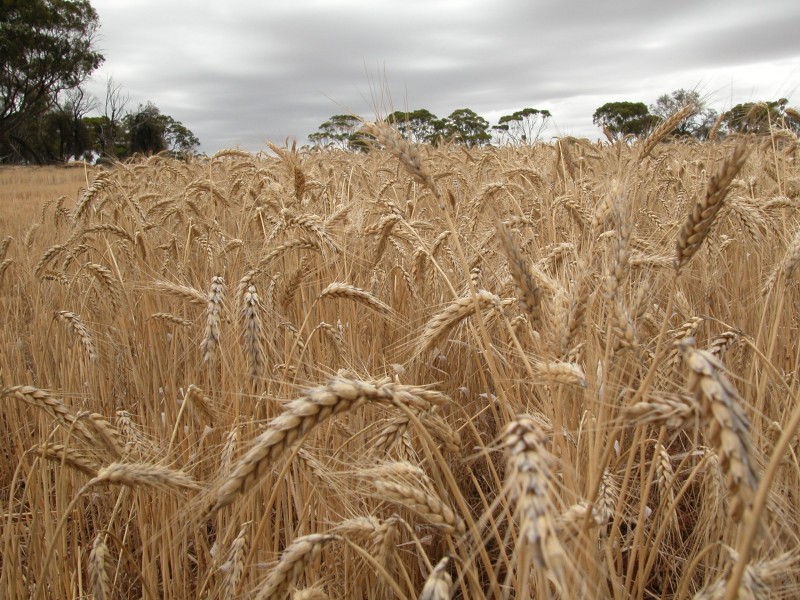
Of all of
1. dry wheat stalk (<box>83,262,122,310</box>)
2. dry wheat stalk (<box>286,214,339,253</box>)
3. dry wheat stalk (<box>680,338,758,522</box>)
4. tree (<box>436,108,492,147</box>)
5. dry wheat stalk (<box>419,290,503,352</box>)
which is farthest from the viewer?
tree (<box>436,108,492,147</box>)

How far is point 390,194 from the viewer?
4.25 meters

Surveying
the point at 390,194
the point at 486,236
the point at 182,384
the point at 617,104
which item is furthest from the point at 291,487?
the point at 617,104

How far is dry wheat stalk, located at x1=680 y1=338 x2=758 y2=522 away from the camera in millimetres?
569

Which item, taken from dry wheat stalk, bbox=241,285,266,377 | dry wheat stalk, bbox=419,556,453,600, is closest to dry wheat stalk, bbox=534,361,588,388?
dry wheat stalk, bbox=419,556,453,600

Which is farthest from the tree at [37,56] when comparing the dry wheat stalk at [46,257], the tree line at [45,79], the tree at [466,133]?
the dry wheat stalk at [46,257]

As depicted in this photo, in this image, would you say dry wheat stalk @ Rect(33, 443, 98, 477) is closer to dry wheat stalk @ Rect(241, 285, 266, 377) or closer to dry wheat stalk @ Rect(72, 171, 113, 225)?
dry wheat stalk @ Rect(241, 285, 266, 377)

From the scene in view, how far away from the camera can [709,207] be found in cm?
90

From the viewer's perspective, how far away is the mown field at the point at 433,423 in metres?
0.86

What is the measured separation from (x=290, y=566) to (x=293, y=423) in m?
0.34

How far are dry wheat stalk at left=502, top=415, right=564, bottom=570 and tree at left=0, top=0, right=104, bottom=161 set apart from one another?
4024 centimetres

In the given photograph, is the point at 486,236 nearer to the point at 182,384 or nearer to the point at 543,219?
the point at 543,219

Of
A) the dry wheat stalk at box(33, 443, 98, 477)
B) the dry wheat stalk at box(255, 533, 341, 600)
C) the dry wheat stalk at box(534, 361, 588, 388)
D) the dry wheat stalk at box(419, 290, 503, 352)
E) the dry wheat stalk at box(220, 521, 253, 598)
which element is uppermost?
the dry wheat stalk at box(419, 290, 503, 352)

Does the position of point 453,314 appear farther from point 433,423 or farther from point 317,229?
point 317,229

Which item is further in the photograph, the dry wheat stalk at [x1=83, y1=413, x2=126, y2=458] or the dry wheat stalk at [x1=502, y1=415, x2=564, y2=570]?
the dry wheat stalk at [x1=83, y1=413, x2=126, y2=458]
